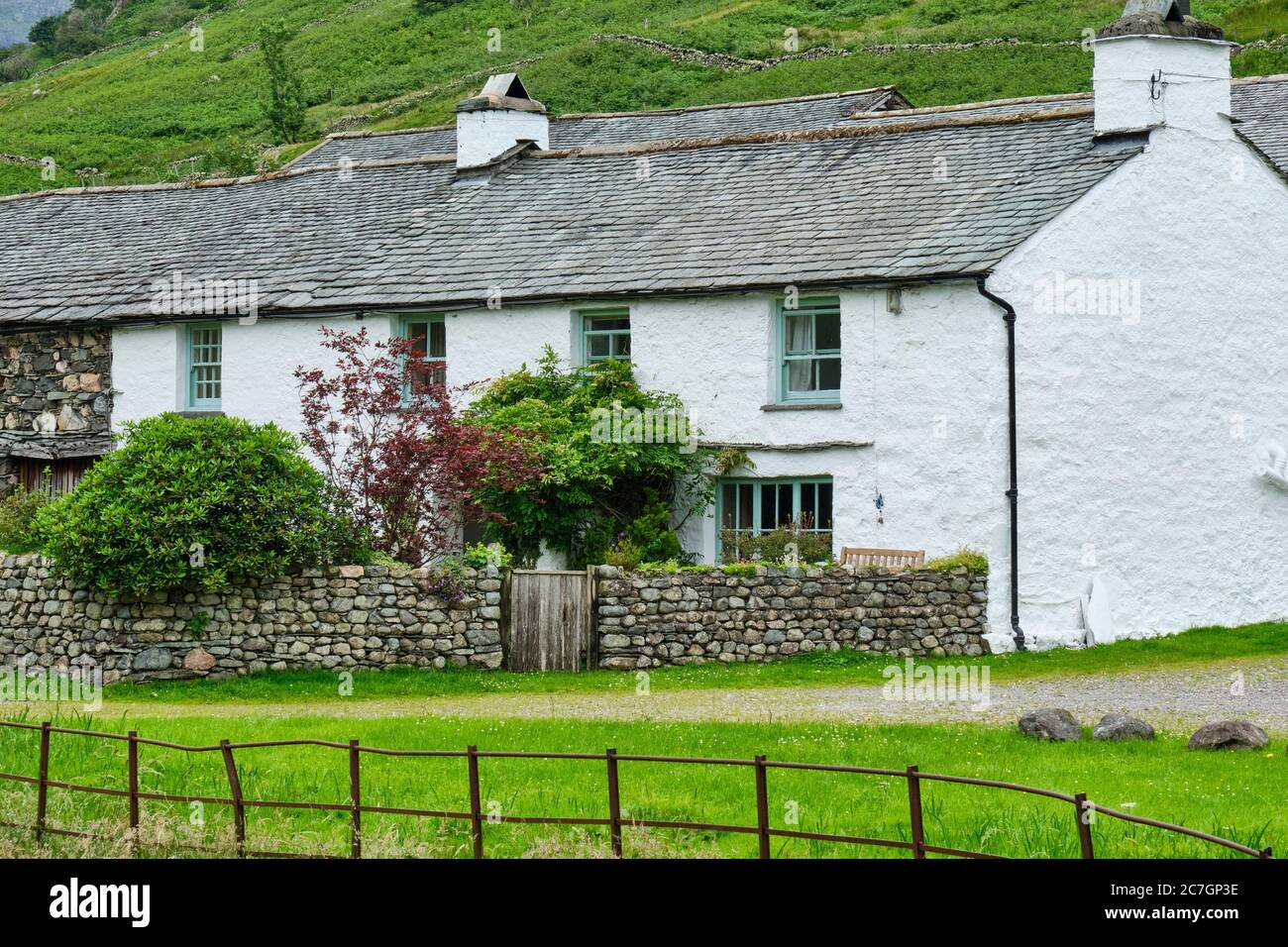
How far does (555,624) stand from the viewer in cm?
2089

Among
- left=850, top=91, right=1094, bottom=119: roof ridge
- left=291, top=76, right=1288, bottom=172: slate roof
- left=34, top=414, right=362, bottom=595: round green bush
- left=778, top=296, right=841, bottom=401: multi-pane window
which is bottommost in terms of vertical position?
left=34, top=414, right=362, bottom=595: round green bush

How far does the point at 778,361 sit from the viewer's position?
23.8 meters

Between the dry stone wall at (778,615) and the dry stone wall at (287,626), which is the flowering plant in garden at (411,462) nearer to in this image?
the dry stone wall at (287,626)

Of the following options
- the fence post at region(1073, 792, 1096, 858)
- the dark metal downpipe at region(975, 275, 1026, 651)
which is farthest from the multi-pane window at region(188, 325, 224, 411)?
the fence post at region(1073, 792, 1096, 858)

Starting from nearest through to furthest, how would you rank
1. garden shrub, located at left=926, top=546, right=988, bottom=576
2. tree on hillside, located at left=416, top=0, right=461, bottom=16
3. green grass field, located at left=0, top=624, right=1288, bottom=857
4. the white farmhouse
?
green grass field, located at left=0, top=624, right=1288, bottom=857
garden shrub, located at left=926, top=546, right=988, bottom=576
the white farmhouse
tree on hillside, located at left=416, top=0, right=461, bottom=16

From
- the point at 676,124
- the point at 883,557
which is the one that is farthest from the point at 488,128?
the point at 883,557

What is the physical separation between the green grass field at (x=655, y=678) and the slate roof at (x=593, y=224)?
4.84 metres

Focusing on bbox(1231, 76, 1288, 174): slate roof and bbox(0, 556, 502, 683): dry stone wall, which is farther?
bbox(1231, 76, 1288, 174): slate roof

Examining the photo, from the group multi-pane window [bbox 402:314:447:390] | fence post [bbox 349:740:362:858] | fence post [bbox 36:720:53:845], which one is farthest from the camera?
multi-pane window [bbox 402:314:447:390]

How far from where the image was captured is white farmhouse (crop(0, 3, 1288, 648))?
72.8ft

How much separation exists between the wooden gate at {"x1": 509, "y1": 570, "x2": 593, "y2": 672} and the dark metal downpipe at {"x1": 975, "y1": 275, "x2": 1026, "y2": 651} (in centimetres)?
515

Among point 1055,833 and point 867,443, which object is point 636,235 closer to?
point 867,443

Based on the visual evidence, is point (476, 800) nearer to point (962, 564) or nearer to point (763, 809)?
point (763, 809)

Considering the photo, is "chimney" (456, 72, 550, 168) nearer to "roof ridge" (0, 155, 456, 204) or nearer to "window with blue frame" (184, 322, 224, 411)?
"roof ridge" (0, 155, 456, 204)
